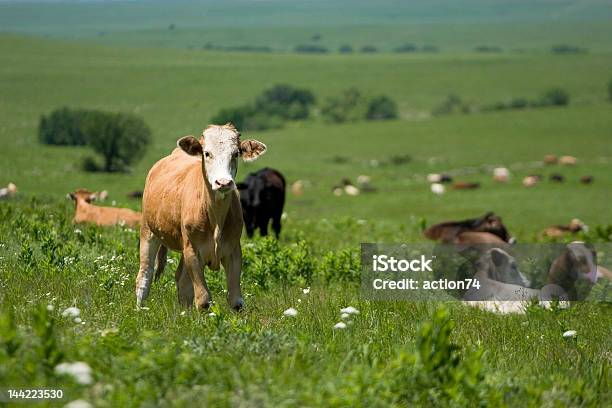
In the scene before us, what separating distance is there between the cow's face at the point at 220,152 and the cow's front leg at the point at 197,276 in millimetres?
796

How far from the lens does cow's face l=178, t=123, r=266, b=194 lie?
941 cm

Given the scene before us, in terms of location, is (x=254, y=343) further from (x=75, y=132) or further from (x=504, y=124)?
(x=504, y=124)

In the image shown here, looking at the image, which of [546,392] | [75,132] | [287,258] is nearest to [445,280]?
[287,258]

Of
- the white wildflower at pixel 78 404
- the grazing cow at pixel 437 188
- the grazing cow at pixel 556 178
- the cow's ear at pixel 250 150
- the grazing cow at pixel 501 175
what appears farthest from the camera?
the grazing cow at pixel 501 175

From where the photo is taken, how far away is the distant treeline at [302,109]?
346 ft

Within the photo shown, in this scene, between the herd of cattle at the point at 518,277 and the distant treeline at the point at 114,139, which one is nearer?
the herd of cattle at the point at 518,277

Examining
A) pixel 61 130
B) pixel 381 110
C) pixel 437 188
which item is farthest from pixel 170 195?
pixel 381 110

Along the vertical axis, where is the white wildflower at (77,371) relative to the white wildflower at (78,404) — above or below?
above

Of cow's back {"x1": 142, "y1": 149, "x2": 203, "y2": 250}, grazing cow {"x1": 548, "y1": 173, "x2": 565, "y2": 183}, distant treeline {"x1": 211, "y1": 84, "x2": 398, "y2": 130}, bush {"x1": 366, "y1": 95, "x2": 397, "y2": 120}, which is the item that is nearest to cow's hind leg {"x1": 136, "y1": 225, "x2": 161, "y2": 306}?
cow's back {"x1": 142, "y1": 149, "x2": 203, "y2": 250}

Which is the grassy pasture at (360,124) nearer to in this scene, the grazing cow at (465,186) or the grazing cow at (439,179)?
the grazing cow at (465,186)

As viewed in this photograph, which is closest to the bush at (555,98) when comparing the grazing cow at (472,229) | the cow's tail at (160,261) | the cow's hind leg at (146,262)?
the grazing cow at (472,229)

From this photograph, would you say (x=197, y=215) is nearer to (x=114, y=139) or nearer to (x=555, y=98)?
(x=114, y=139)

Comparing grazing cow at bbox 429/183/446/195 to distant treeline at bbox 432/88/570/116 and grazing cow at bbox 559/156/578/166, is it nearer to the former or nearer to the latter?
grazing cow at bbox 559/156/578/166

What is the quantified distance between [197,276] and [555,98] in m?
117
